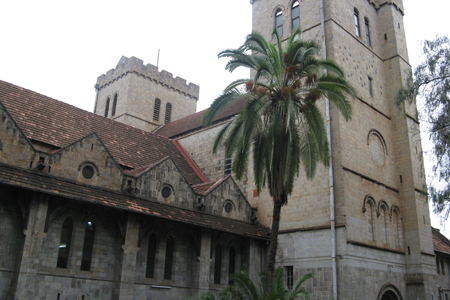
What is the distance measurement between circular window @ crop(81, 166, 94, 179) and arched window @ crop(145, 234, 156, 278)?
4.51m

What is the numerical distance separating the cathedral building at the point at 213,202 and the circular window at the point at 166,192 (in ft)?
0.51

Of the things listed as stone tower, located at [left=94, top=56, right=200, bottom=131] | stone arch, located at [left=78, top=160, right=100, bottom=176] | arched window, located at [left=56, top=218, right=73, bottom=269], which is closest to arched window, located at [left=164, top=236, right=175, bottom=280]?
arched window, located at [left=56, top=218, right=73, bottom=269]

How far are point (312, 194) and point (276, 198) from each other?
6771 mm

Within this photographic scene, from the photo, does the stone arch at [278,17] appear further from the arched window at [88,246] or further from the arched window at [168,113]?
the arched window at [88,246]

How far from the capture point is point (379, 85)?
30516mm

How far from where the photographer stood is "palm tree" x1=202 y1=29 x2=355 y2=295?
18.6 m

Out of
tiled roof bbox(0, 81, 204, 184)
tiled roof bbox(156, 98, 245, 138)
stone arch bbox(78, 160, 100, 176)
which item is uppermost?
tiled roof bbox(156, 98, 245, 138)

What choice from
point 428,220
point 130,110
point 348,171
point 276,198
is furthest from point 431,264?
point 130,110

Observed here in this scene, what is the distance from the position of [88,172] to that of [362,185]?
15.1 m

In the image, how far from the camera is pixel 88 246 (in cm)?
1967

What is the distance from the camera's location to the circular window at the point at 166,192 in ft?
73.4

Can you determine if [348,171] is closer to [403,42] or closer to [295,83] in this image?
[295,83]

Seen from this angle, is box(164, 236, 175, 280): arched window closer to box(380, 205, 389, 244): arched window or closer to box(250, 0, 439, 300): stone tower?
box(250, 0, 439, 300): stone tower

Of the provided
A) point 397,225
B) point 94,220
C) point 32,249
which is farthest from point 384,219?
point 32,249
